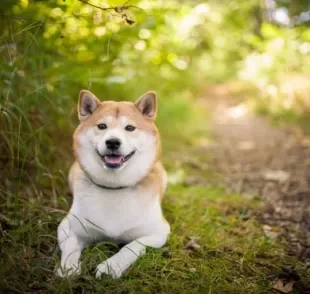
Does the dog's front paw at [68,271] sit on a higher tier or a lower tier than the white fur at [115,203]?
lower

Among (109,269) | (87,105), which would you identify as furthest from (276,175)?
(109,269)

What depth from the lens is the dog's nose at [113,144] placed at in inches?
87.9

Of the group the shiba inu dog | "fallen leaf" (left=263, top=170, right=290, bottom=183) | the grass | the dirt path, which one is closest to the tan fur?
the shiba inu dog

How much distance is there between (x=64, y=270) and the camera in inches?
79.9

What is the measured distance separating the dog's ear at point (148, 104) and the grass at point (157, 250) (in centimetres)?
71

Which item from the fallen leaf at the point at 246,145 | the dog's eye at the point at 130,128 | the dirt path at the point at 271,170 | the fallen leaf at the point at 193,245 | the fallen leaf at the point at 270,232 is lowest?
the fallen leaf at the point at 246,145

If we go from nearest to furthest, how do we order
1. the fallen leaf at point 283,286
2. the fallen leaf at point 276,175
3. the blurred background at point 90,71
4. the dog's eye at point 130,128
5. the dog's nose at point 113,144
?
the fallen leaf at point 283,286 → the dog's nose at point 113,144 → the dog's eye at point 130,128 → the blurred background at point 90,71 → the fallen leaf at point 276,175

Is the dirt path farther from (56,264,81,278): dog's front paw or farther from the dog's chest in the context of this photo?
(56,264,81,278): dog's front paw

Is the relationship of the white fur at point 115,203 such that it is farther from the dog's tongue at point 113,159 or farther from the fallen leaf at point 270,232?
the fallen leaf at point 270,232

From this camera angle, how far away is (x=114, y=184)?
2.38 meters

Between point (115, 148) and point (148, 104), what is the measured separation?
48 centimetres

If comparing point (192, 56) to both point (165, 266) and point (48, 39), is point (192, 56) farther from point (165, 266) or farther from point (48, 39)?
point (165, 266)

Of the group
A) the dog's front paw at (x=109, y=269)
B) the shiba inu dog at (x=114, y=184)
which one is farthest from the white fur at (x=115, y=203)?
the dog's front paw at (x=109, y=269)

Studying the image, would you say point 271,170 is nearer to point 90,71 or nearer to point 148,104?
point 148,104
